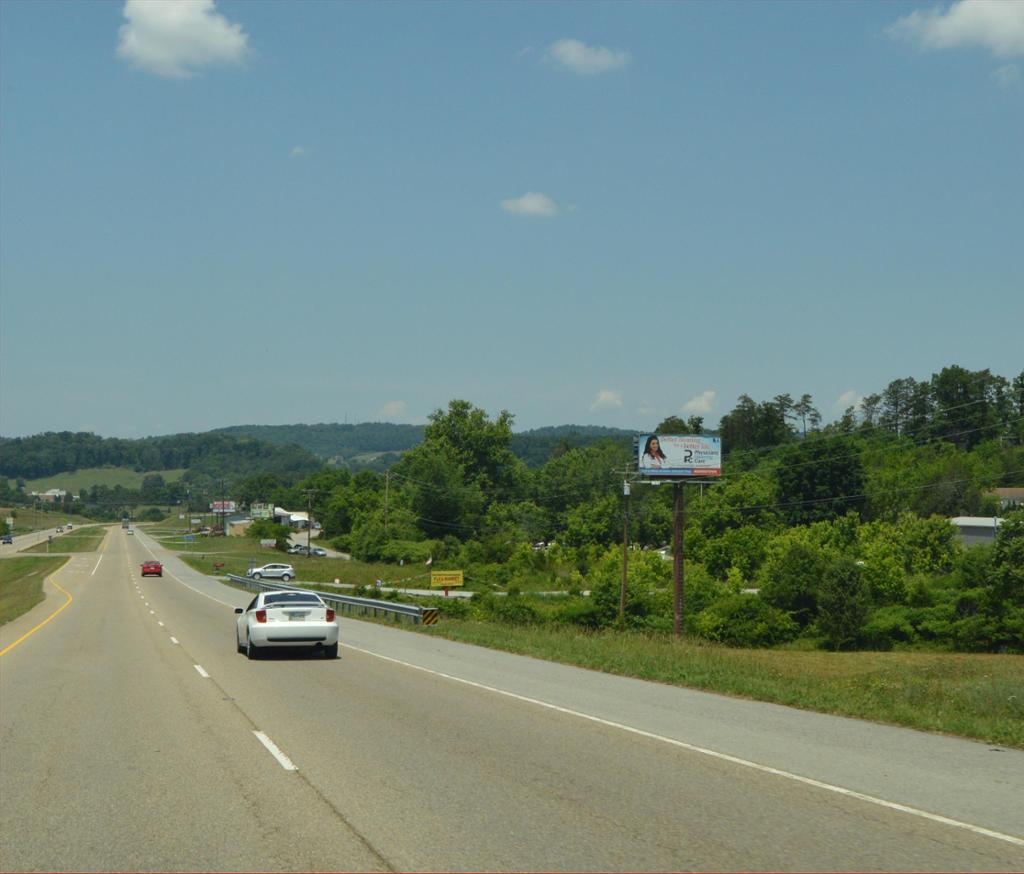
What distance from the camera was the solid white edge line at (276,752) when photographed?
10.9 meters

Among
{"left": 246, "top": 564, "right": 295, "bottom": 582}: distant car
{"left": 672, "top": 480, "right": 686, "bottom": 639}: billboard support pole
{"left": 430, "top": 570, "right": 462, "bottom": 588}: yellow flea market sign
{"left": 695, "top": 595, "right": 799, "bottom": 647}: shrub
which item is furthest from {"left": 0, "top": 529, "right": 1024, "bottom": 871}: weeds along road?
{"left": 246, "top": 564, "right": 295, "bottom": 582}: distant car

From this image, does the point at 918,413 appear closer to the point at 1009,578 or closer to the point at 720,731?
the point at 1009,578

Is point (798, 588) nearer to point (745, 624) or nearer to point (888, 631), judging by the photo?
point (888, 631)

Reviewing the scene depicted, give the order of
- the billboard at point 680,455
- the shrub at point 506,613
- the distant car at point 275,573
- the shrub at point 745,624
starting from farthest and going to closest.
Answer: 1. the distant car at point 275,573
2. the shrub at point 745,624
3. the billboard at point 680,455
4. the shrub at point 506,613

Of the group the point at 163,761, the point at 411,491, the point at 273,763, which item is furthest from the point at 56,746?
the point at 411,491

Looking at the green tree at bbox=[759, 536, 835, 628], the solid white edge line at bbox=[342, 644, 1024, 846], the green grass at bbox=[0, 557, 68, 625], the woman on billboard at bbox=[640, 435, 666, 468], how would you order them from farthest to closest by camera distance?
the green tree at bbox=[759, 536, 835, 628] < the woman on billboard at bbox=[640, 435, 666, 468] < the green grass at bbox=[0, 557, 68, 625] < the solid white edge line at bbox=[342, 644, 1024, 846]

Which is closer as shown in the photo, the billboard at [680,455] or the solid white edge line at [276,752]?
the solid white edge line at [276,752]

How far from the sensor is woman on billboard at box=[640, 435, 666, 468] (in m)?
59.5

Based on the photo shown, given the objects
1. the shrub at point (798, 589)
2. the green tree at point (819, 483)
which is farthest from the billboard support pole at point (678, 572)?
the green tree at point (819, 483)

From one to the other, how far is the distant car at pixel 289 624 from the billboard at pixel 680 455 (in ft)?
121

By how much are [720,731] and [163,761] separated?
6213 millimetres

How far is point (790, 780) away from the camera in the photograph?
32.6 ft

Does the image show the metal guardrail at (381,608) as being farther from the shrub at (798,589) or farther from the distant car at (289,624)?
the shrub at (798,589)

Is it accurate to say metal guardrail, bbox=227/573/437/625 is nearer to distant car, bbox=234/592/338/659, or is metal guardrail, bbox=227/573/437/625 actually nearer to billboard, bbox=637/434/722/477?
distant car, bbox=234/592/338/659
